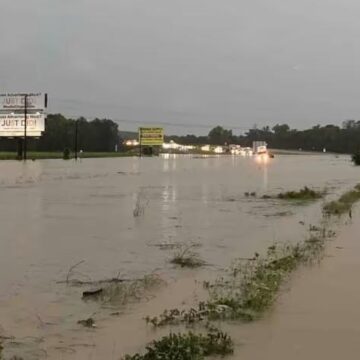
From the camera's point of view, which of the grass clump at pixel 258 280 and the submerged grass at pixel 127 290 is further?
the submerged grass at pixel 127 290

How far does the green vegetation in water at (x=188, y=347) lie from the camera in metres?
5.93

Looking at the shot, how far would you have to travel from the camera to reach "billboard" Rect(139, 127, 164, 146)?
143500 millimetres

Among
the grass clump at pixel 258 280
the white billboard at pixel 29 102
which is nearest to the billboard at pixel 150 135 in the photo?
the white billboard at pixel 29 102

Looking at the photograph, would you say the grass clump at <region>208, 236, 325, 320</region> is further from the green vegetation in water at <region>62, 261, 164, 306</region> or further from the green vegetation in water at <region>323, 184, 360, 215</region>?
the green vegetation in water at <region>323, 184, 360, 215</region>

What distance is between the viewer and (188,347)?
240 inches

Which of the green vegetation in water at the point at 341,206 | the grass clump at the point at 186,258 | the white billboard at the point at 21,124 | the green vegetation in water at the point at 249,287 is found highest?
the white billboard at the point at 21,124

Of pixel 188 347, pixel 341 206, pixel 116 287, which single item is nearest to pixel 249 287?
pixel 116 287

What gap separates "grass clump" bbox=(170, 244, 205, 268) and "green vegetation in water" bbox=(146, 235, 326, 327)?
0.67 metres

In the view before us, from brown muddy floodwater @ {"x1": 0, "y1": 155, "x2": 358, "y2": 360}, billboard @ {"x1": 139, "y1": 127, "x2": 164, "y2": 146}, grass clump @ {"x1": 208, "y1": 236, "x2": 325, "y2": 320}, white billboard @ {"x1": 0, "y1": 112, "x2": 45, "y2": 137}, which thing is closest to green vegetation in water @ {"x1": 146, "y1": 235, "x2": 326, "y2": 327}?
grass clump @ {"x1": 208, "y1": 236, "x2": 325, "y2": 320}

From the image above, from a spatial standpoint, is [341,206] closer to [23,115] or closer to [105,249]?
[105,249]

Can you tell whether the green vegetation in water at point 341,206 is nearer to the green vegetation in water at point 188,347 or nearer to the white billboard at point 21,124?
the green vegetation in water at point 188,347

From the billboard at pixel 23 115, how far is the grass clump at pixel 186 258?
77.9m

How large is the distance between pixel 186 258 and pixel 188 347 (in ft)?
19.9

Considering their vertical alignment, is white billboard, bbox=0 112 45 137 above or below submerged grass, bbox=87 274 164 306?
above
